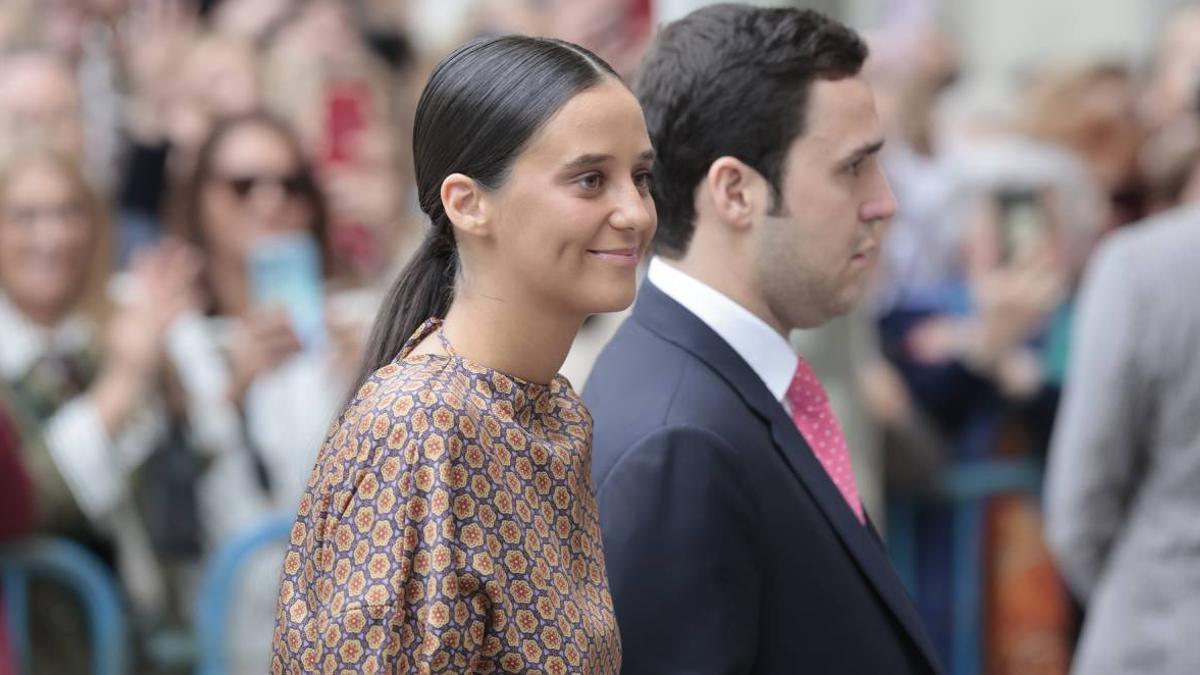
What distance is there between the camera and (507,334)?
1994 millimetres

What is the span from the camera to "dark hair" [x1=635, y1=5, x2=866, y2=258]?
278 centimetres

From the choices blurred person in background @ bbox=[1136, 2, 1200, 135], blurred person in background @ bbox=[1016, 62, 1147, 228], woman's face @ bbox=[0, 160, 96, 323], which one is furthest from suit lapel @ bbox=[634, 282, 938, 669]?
blurred person in background @ bbox=[1136, 2, 1200, 135]

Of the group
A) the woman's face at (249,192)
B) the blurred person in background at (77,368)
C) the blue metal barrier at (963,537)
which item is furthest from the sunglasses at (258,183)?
the blue metal barrier at (963,537)

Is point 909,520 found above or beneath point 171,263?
beneath

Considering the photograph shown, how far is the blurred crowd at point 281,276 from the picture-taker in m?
5.16

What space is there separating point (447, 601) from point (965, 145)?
6.29 m

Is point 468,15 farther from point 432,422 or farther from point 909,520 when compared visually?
point 432,422

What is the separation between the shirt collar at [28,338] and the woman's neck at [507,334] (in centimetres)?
334

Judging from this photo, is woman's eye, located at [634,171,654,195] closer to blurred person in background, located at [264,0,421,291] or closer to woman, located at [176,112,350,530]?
woman, located at [176,112,350,530]

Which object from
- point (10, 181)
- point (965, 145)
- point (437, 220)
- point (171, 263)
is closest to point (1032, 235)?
point (965, 145)

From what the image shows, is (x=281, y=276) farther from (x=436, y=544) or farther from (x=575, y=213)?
(x=436, y=544)

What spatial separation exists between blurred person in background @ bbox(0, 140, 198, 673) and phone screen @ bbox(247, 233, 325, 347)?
0.21 meters

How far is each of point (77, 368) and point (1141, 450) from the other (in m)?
2.73

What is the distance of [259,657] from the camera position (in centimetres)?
511
